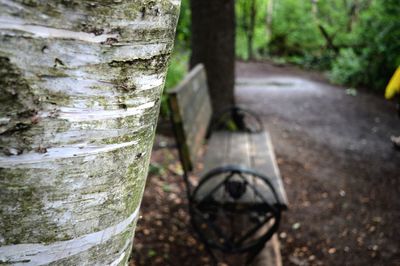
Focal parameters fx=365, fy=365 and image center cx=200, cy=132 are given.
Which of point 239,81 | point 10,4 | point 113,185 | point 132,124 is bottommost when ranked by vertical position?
point 239,81

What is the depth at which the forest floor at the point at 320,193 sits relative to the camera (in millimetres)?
3168

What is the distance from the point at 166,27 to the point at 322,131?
6126 millimetres

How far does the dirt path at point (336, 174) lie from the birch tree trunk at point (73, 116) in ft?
9.16

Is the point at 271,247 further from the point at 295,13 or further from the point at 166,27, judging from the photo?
the point at 295,13

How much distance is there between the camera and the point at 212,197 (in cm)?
237

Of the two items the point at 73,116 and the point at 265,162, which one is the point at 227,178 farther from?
the point at 73,116

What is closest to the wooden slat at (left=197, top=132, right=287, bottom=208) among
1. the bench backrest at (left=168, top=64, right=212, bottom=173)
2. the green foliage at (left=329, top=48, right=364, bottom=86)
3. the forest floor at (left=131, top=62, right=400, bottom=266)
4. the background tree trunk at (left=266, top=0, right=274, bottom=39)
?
the bench backrest at (left=168, top=64, right=212, bottom=173)

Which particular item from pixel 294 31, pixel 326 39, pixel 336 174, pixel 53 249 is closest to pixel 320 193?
pixel 336 174

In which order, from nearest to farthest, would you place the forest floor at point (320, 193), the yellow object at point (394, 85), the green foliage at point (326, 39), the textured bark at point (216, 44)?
the yellow object at point (394, 85) → the forest floor at point (320, 193) → the textured bark at point (216, 44) → the green foliage at point (326, 39)

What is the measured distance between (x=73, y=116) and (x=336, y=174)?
4586mm

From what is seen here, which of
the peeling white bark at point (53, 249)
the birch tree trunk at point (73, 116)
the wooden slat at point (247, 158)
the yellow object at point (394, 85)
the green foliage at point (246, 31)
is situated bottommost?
the green foliage at point (246, 31)

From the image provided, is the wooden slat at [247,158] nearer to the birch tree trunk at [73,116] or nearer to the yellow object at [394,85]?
the yellow object at [394,85]

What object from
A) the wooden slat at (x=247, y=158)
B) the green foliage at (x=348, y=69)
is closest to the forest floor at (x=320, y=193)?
the wooden slat at (x=247, y=158)

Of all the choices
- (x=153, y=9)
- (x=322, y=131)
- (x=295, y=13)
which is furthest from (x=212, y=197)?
(x=295, y=13)
